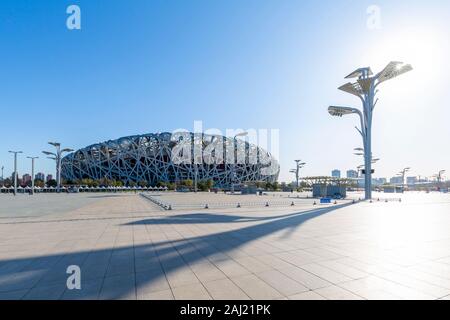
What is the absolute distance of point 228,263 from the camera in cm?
567

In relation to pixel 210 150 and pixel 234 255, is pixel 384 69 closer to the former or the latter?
pixel 234 255

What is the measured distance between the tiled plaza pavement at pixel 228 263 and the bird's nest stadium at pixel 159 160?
238 feet

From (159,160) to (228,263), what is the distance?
273 ft

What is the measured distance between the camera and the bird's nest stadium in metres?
84.6

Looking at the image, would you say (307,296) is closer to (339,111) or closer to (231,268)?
(231,268)

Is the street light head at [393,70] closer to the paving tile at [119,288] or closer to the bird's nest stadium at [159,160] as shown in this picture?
the paving tile at [119,288]

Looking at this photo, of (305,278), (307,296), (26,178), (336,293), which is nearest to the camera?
(307,296)

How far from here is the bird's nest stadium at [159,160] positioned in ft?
278

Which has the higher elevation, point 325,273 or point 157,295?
point 157,295

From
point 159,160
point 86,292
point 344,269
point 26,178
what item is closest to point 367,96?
point 344,269

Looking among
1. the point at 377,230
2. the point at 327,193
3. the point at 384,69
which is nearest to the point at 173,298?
the point at 377,230

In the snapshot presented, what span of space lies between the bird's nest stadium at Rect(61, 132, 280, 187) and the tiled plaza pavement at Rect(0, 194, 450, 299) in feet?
238
